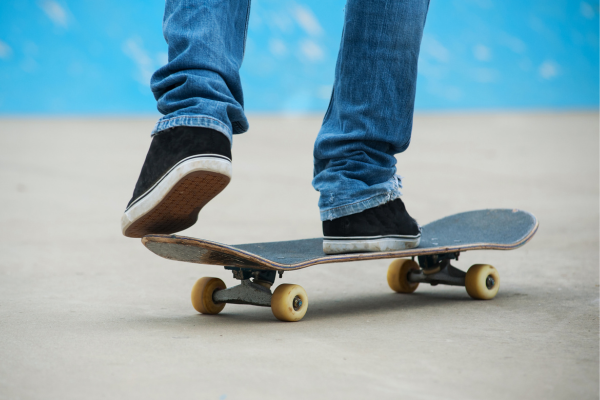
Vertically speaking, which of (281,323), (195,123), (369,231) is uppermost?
(195,123)

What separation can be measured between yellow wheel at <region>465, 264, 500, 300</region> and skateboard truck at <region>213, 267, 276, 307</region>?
55 cm

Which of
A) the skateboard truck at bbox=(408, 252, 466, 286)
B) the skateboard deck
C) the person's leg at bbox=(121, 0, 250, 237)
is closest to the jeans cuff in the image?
the person's leg at bbox=(121, 0, 250, 237)

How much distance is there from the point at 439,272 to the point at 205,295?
67cm

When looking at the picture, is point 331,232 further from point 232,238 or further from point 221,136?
point 232,238

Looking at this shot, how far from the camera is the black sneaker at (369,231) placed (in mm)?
1470

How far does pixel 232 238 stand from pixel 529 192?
2.20 metres

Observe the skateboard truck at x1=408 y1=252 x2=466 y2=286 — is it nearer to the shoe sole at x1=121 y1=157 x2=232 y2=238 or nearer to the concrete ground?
the concrete ground

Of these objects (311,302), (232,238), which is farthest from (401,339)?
(232,238)

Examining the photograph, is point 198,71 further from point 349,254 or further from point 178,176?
point 349,254

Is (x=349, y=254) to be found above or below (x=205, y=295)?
above

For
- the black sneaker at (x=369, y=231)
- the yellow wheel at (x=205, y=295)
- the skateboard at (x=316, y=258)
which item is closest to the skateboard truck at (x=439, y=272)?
the skateboard at (x=316, y=258)

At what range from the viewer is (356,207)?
1458mm

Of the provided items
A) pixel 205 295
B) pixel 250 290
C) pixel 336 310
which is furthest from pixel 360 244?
pixel 205 295

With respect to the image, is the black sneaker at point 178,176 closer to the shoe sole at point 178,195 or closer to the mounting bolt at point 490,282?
the shoe sole at point 178,195
